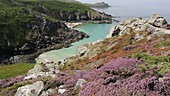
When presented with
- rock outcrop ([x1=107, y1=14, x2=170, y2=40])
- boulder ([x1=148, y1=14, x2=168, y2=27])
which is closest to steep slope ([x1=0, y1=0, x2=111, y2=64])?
rock outcrop ([x1=107, y1=14, x2=170, y2=40])

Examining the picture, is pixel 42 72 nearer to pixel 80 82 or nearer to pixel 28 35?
pixel 80 82

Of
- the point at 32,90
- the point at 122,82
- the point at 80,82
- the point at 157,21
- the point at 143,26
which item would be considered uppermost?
the point at 122,82

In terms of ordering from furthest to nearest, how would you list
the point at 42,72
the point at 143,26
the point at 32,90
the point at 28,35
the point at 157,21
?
the point at 28,35 → the point at 157,21 → the point at 143,26 → the point at 42,72 → the point at 32,90

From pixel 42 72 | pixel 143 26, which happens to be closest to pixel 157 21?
pixel 143 26

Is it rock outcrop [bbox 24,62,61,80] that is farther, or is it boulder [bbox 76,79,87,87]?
rock outcrop [bbox 24,62,61,80]

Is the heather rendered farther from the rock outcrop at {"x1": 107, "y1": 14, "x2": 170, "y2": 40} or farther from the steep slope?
the steep slope

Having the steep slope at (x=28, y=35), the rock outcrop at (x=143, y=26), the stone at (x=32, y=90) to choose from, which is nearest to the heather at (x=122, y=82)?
the stone at (x=32, y=90)

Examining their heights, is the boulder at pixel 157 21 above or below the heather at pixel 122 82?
below

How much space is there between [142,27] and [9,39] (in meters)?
71.4

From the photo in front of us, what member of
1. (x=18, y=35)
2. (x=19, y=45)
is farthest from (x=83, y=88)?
(x=18, y=35)

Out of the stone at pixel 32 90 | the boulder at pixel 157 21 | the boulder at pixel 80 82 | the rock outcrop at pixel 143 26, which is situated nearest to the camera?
the boulder at pixel 80 82

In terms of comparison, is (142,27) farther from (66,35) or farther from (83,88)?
(66,35)

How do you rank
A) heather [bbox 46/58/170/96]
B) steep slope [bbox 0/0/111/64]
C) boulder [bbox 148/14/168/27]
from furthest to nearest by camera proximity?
steep slope [bbox 0/0/111/64]
boulder [bbox 148/14/168/27]
heather [bbox 46/58/170/96]

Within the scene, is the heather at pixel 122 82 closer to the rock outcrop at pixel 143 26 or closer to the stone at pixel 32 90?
the stone at pixel 32 90
